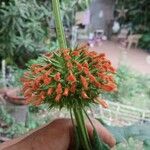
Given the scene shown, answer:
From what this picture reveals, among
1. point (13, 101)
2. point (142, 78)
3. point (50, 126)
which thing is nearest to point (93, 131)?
point (50, 126)

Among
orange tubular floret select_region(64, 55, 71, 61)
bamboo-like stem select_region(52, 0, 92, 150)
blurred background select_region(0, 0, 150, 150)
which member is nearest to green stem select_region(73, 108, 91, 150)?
bamboo-like stem select_region(52, 0, 92, 150)

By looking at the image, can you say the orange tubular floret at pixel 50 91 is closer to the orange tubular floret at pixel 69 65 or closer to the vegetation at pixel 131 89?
the orange tubular floret at pixel 69 65

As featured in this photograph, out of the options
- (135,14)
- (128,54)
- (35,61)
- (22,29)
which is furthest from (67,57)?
(135,14)

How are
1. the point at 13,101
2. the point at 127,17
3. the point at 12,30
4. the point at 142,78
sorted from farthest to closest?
the point at 127,17 → the point at 142,78 → the point at 12,30 → the point at 13,101

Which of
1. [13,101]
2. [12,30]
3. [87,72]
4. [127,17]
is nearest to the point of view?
[87,72]

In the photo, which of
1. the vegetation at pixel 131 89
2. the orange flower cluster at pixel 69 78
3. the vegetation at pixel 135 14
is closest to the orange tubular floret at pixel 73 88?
the orange flower cluster at pixel 69 78

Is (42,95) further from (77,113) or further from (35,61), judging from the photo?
(35,61)

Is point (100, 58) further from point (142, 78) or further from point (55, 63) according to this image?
point (142, 78)
